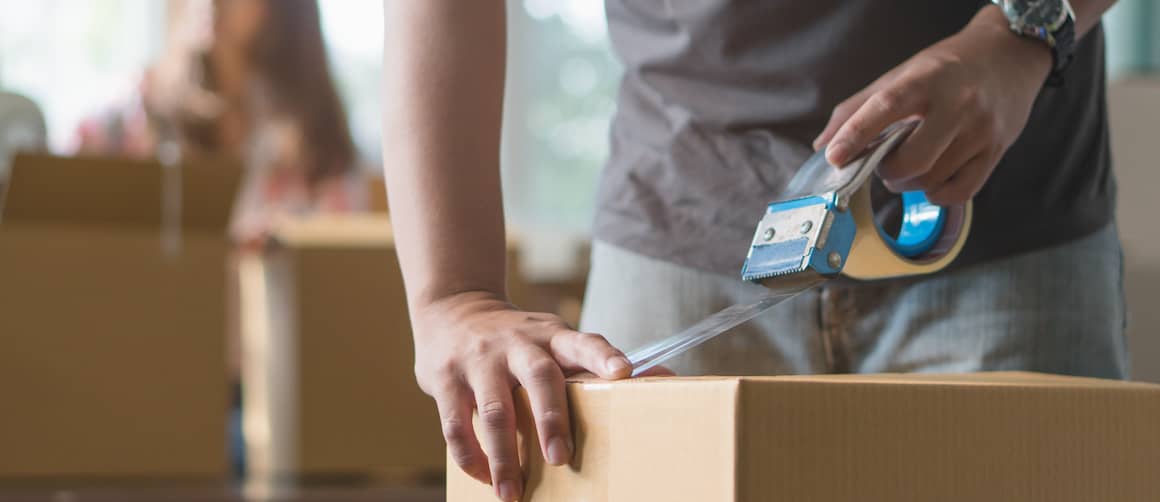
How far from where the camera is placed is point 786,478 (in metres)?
0.43

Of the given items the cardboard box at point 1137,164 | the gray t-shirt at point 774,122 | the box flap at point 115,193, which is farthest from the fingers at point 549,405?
the box flap at point 115,193

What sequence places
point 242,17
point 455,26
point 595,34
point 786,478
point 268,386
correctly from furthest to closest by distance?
1. point 595,34
2. point 242,17
3. point 268,386
4. point 455,26
5. point 786,478

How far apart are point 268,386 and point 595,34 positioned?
1.85 metres

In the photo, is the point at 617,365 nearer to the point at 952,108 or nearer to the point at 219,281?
the point at 952,108

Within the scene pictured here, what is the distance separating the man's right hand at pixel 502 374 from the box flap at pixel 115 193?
1.85 m

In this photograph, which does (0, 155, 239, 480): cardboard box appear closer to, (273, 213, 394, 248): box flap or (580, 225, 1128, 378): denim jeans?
(273, 213, 394, 248): box flap

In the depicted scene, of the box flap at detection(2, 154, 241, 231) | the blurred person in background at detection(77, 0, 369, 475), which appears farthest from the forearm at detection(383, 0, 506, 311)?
the blurred person in background at detection(77, 0, 369, 475)

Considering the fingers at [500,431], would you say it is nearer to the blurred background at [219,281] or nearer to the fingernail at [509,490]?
the fingernail at [509,490]

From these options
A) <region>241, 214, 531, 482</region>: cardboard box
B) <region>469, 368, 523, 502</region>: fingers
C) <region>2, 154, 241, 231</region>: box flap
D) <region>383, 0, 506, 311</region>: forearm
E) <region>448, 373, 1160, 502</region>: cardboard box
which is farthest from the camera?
<region>241, 214, 531, 482</region>: cardboard box

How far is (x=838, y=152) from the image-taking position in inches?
21.6

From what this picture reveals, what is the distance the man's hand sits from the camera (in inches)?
21.6

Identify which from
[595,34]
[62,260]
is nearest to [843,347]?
[62,260]

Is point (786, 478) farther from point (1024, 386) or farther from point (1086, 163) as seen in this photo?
point (1086, 163)

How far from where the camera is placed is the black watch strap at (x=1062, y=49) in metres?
0.62
